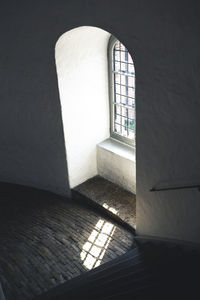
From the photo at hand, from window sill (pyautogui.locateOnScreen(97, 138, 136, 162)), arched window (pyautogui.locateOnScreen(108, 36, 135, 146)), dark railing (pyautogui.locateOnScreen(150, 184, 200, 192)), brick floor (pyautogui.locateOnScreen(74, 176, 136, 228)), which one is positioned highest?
arched window (pyautogui.locateOnScreen(108, 36, 135, 146))

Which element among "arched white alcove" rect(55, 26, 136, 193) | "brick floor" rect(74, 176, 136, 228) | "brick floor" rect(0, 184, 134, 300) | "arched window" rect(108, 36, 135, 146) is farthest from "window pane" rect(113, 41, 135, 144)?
"brick floor" rect(0, 184, 134, 300)

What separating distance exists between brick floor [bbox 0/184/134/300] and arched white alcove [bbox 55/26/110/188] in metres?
0.99

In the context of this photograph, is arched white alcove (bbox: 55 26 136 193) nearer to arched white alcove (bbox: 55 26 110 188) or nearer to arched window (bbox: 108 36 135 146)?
arched white alcove (bbox: 55 26 110 188)

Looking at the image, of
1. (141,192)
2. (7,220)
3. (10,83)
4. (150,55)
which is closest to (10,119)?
(10,83)

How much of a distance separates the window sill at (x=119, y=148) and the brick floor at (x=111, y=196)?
3.14 ft

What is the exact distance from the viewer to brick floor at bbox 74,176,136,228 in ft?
29.7

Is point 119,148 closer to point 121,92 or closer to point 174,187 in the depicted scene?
point 121,92

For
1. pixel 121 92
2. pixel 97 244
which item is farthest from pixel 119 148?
pixel 97 244

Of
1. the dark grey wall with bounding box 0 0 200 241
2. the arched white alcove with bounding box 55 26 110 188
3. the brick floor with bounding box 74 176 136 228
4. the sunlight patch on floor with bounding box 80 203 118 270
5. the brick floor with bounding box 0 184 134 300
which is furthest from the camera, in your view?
the brick floor with bounding box 74 176 136 228

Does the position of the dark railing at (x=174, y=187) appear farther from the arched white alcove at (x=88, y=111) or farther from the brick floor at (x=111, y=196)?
the arched white alcove at (x=88, y=111)

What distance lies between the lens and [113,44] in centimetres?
891

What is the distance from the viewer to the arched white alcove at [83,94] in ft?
27.9

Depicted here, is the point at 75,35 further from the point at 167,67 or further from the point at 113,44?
the point at 167,67

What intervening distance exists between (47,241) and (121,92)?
12.2 ft
